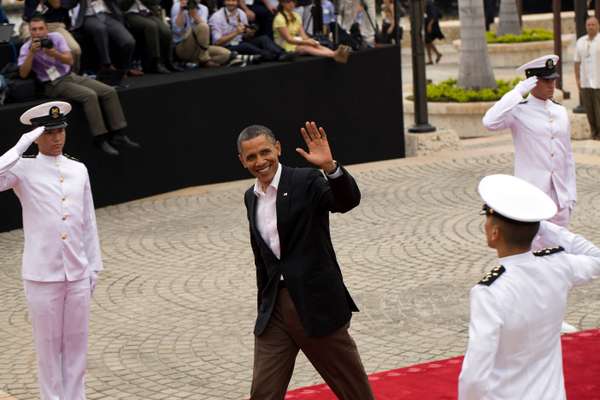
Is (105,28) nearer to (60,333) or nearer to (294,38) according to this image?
(294,38)

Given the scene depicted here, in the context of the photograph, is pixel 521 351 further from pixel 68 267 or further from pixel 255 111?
pixel 255 111

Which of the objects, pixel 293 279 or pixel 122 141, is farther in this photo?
pixel 122 141

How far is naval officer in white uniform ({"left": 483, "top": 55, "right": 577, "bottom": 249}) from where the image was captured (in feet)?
29.5

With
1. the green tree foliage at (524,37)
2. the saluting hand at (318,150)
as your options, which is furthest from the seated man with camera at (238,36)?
the green tree foliage at (524,37)

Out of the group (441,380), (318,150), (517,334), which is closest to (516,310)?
(517,334)

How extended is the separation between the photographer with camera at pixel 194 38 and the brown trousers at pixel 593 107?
561 cm

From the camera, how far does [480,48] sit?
22203 millimetres

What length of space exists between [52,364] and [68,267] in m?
0.61

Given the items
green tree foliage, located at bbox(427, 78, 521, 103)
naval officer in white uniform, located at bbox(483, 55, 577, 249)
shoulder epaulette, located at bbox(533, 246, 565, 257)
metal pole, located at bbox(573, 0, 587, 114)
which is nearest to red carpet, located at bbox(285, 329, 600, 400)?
Result: naval officer in white uniform, located at bbox(483, 55, 577, 249)

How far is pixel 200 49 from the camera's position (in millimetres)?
16750

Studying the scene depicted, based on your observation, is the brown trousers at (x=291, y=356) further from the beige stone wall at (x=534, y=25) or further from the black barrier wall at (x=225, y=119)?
the beige stone wall at (x=534, y=25)

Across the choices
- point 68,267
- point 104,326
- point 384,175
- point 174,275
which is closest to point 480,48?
point 384,175

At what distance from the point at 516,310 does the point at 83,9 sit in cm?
1181

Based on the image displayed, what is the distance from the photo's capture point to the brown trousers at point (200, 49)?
16594mm
